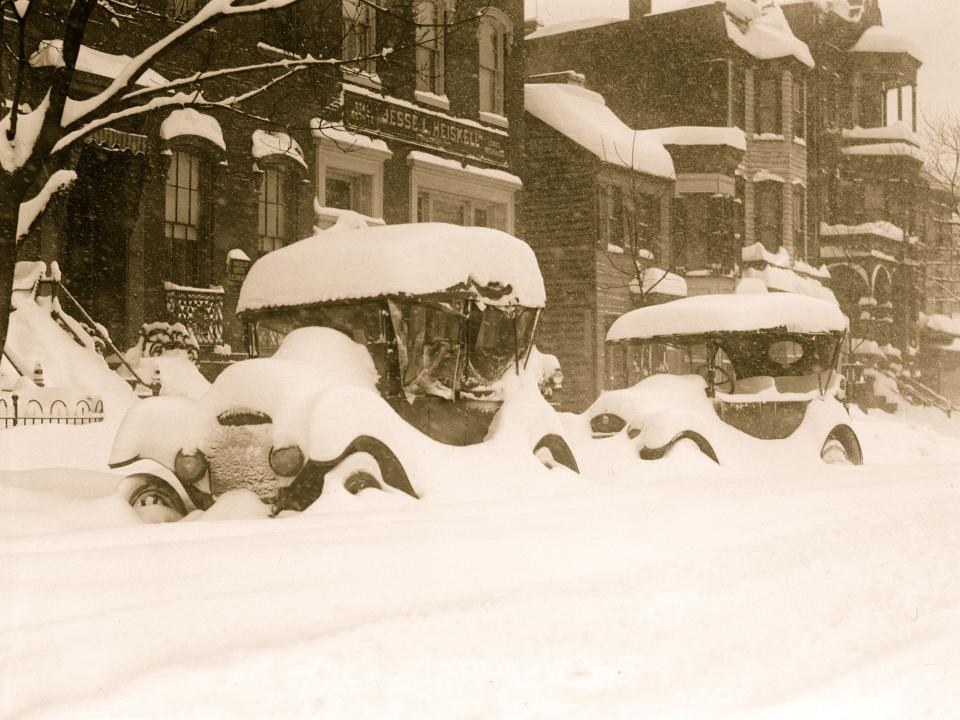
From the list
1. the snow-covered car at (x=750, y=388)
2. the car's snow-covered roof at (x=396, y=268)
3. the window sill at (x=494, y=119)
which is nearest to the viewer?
the car's snow-covered roof at (x=396, y=268)

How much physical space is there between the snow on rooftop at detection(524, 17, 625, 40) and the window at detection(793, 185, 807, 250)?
792 cm

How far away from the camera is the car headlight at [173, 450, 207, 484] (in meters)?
9.32

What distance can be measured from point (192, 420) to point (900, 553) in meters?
5.42

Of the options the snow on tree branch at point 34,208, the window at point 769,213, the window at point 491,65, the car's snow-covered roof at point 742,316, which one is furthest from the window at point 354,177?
the window at point 769,213

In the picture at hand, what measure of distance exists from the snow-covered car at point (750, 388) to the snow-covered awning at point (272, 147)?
25.3 ft

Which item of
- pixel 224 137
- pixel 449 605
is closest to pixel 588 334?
pixel 224 137

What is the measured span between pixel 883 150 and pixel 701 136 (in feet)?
41.2

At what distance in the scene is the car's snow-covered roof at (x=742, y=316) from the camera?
1487 centimetres

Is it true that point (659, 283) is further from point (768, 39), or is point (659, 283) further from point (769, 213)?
point (768, 39)

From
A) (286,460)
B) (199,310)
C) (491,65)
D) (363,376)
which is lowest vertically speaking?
(286,460)

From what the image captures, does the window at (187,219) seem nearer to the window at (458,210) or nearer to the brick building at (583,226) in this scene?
the window at (458,210)

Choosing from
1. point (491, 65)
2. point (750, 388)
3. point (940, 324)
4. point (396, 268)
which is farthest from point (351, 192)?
point (940, 324)

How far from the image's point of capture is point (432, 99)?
25.0 metres

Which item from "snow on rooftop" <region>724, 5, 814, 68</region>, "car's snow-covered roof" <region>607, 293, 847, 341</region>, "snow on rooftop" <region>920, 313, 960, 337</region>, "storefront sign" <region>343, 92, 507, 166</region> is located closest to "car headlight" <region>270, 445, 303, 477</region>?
"car's snow-covered roof" <region>607, 293, 847, 341</region>
